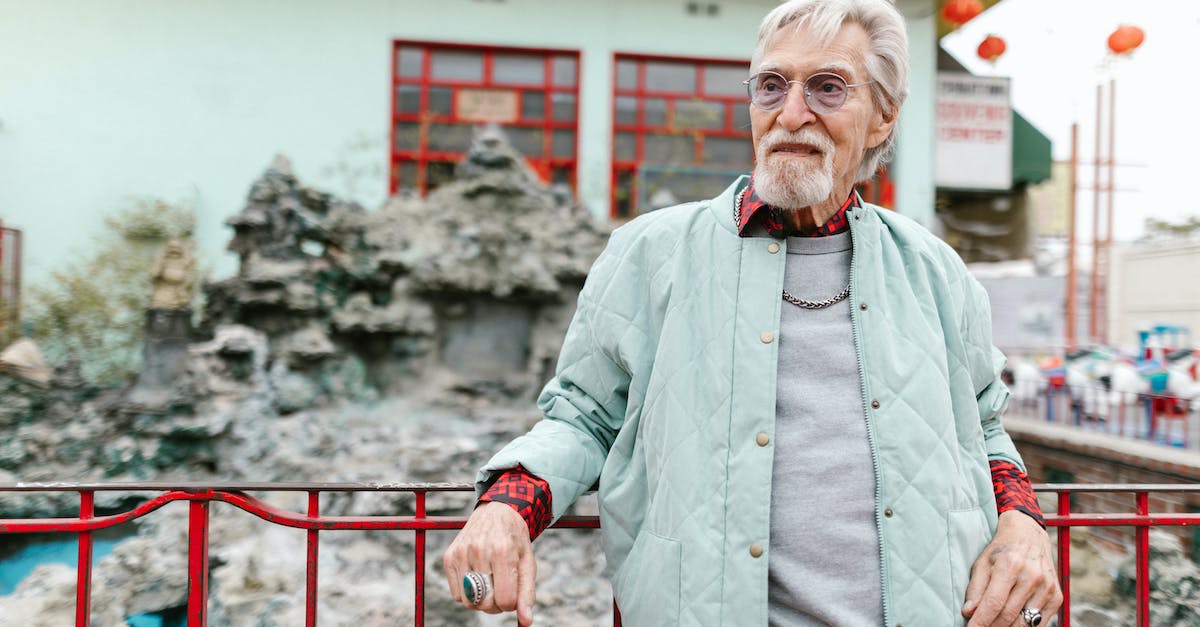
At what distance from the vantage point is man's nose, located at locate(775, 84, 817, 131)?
1520 millimetres

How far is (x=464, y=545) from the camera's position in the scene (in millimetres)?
1375

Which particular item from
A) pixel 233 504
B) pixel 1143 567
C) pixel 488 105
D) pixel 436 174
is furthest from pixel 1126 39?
pixel 233 504

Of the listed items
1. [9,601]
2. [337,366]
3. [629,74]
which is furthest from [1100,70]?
[9,601]

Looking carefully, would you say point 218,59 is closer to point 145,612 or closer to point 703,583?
point 145,612

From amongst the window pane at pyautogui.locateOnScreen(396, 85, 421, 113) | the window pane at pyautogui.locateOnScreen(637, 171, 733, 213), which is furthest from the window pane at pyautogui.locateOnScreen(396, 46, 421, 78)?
the window pane at pyautogui.locateOnScreen(637, 171, 733, 213)

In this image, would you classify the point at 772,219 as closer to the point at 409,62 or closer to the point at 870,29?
the point at 870,29

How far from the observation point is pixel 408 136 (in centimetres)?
1434

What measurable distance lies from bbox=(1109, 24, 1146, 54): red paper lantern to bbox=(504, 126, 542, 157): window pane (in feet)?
33.8

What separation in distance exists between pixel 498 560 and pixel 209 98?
14767 mm

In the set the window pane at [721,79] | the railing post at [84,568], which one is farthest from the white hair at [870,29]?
the window pane at [721,79]

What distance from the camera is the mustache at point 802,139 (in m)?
1.53

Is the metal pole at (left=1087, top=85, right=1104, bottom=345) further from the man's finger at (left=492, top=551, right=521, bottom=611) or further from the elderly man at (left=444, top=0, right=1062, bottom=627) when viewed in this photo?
the man's finger at (left=492, top=551, right=521, bottom=611)

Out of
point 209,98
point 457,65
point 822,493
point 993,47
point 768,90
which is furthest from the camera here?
point 993,47

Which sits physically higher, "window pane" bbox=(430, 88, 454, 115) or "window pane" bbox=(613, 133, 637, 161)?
"window pane" bbox=(430, 88, 454, 115)
